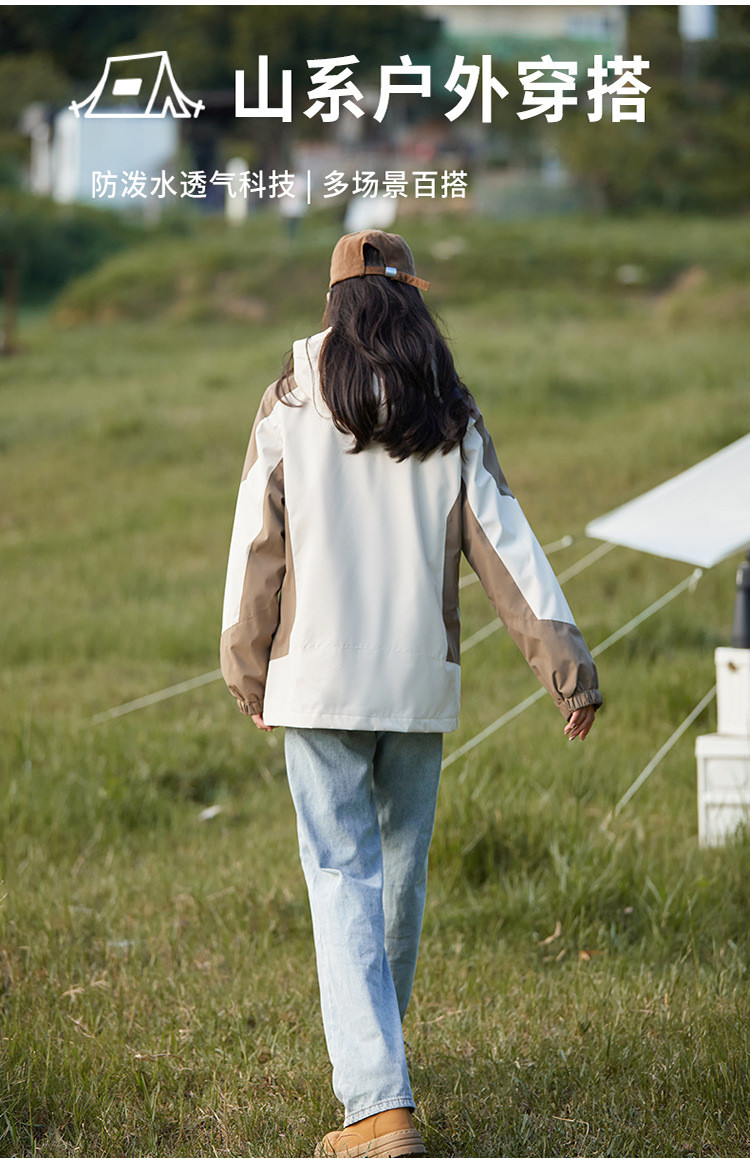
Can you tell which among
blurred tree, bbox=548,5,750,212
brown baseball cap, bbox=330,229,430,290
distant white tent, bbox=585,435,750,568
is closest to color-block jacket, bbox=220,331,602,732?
brown baseball cap, bbox=330,229,430,290

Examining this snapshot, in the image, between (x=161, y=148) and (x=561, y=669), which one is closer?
(x=561, y=669)

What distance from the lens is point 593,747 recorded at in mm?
5031

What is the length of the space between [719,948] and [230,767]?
230cm

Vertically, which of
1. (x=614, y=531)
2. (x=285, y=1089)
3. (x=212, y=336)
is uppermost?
(x=614, y=531)

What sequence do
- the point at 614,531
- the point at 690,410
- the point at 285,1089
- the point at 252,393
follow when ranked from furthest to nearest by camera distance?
the point at 252,393, the point at 690,410, the point at 614,531, the point at 285,1089

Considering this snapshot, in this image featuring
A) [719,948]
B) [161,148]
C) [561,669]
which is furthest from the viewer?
[161,148]

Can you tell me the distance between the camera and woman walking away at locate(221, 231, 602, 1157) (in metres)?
2.39

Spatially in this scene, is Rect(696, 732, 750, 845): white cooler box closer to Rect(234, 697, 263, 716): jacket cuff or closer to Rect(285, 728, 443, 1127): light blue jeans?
Rect(285, 728, 443, 1127): light blue jeans

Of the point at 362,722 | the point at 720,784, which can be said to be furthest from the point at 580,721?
the point at 720,784

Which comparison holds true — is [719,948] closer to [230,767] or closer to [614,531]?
[614,531]

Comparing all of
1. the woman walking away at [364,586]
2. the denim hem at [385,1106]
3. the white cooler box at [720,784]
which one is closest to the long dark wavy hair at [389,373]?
the woman walking away at [364,586]

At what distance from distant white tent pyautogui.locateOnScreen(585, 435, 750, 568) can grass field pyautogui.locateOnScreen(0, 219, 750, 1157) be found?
881mm

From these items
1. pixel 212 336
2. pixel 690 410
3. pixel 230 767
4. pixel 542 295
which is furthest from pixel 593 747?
pixel 542 295

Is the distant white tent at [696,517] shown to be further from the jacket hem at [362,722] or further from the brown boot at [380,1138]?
the brown boot at [380,1138]
